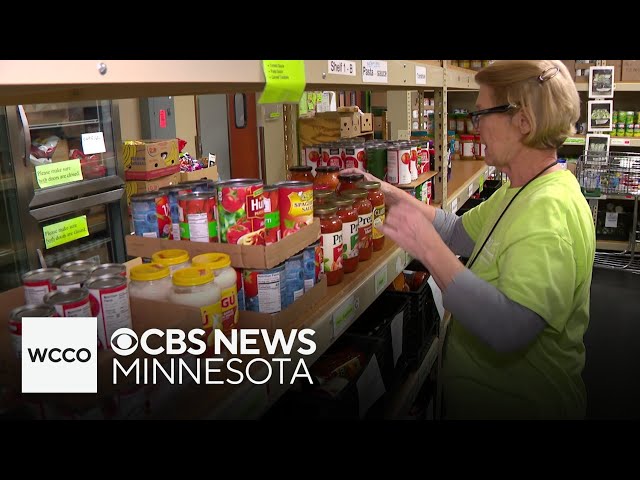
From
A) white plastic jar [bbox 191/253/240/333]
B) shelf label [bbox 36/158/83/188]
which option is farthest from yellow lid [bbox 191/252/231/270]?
shelf label [bbox 36/158/83/188]

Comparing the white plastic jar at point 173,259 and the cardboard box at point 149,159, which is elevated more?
the cardboard box at point 149,159

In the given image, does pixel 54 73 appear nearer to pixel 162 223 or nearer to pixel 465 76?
pixel 162 223

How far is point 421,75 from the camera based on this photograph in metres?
2.20

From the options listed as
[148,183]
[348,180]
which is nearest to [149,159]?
[148,183]

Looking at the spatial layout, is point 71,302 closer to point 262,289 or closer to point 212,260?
point 212,260

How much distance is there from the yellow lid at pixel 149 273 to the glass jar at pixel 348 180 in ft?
2.98

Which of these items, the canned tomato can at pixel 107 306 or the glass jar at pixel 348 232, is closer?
the canned tomato can at pixel 107 306

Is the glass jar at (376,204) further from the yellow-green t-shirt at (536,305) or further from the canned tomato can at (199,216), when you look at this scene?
the canned tomato can at (199,216)

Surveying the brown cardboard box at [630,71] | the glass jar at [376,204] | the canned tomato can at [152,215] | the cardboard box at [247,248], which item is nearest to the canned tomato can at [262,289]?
the cardboard box at [247,248]

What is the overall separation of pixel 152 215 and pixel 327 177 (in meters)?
0.82

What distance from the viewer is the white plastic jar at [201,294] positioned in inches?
48.4

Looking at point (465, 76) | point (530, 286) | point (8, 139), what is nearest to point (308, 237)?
point (530, 286)

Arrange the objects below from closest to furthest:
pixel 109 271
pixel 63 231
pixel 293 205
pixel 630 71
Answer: pixel 109 271 < pixel 293 205 < pixel 63 231 < pixel 630 71

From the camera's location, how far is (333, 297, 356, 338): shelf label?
5.10 feet
